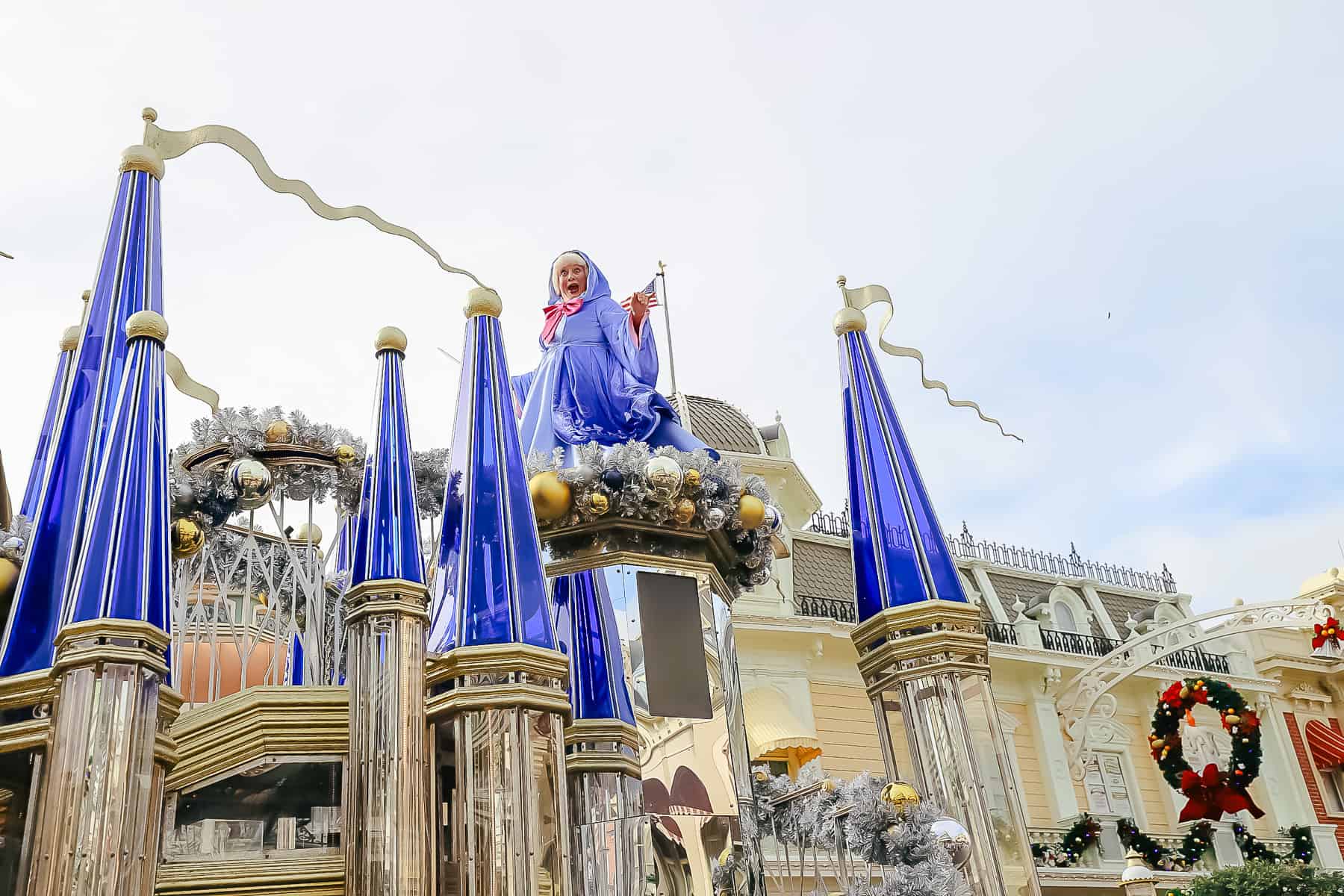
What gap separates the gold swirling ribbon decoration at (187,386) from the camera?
743 cm

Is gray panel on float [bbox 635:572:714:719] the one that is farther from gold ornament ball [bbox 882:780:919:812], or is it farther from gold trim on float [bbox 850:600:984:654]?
gold trim on float [bbox 850:600:984:654]

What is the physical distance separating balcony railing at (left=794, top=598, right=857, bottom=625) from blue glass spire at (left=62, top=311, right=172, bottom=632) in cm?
1415

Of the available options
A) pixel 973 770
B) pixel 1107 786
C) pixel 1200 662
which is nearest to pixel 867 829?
pixel 973 770

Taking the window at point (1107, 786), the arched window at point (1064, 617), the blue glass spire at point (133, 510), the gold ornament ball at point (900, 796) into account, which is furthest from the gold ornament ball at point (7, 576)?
the arched window at point (1064, 617)

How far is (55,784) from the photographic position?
448 cm

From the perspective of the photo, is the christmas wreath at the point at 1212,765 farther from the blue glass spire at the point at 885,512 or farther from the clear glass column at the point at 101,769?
the clear glass column at the point at 101,769

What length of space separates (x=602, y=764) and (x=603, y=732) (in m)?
0.16

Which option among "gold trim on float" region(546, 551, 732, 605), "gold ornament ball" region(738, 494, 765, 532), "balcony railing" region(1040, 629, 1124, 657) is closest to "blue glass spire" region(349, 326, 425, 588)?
"gold trim on float" region(546, 551, 732, 605)

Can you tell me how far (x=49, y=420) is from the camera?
21.2 ft

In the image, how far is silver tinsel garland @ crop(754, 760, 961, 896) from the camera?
5762mm

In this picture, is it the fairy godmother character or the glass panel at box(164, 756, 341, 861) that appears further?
the fairy godmother character

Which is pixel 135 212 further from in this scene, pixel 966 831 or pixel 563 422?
pixel 966 831

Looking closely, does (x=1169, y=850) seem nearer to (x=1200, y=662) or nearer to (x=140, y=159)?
(x=1200, y=662)

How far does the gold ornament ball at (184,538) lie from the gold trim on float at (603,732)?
1939mm
